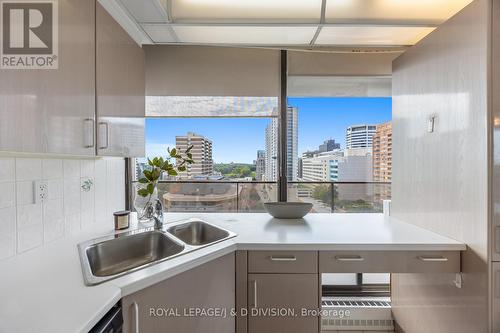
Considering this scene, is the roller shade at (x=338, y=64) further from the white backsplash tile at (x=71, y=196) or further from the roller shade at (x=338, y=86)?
the white backsplash tile at (x=71, y=196)

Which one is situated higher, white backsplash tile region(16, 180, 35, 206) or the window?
the window

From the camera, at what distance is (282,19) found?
175 centimetres

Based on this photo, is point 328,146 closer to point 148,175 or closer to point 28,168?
point 148,175

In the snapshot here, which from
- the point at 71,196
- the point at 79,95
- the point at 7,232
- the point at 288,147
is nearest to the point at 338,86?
the point at 288,147

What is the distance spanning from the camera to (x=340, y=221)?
188 cm

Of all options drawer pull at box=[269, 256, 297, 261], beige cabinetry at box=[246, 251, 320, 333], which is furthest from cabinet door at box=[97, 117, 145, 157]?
drawer pull at box=[269, 256, 297, 261]

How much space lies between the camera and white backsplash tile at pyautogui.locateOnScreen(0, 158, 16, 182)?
1.08 meters

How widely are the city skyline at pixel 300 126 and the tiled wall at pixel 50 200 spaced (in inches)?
27.6

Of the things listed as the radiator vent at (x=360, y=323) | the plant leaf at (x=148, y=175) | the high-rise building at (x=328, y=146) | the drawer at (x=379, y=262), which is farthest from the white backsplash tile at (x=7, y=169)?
the radiator vent at (x=360, y=323)

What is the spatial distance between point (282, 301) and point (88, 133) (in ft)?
4.30

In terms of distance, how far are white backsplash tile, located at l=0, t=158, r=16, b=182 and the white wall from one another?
2157mm

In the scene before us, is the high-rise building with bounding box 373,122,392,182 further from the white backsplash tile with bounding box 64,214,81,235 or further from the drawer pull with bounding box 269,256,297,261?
the white backsplash tile with bounding box 64,214,81,235

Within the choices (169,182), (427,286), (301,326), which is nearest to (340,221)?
(427,286)

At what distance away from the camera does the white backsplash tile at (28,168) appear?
1.15 metres
